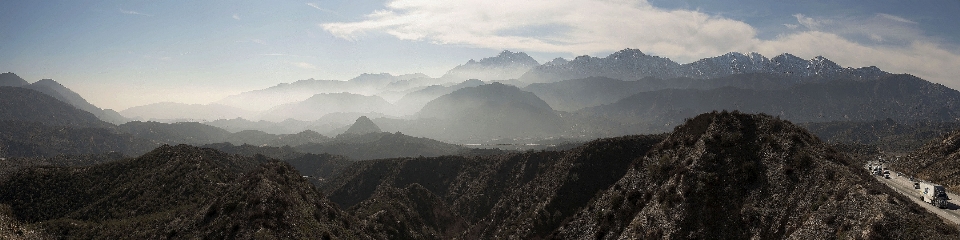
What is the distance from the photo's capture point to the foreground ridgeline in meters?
47.7

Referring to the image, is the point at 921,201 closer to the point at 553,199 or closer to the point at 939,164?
the point at 939,164

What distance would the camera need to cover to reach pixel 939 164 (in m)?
96.6

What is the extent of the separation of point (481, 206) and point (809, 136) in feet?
272

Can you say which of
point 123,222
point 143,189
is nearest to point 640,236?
point 123,222

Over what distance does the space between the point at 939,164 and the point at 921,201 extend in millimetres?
46331

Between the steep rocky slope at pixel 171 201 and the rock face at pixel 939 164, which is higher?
the rock face at pixel 939 164

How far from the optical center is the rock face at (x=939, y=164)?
8544 centimetres

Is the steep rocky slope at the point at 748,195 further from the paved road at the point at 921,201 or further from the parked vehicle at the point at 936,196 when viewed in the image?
the parked vehicle at the point at 936,196

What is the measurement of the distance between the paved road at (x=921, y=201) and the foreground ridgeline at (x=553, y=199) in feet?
56.7

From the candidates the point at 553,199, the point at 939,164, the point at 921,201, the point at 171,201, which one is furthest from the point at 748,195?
the point at 171,201

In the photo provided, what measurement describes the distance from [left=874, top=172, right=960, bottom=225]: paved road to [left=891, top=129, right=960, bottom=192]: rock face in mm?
4203

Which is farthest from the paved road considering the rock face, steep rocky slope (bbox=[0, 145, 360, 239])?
steep rocky slope (bbox=[0, 145, 360, 239])

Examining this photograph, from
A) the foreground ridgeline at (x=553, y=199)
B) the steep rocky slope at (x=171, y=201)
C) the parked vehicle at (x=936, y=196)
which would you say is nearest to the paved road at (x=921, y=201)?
the parked vehicle at (x=936, y=196)

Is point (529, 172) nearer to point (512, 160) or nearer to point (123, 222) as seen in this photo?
point (512, 160)
